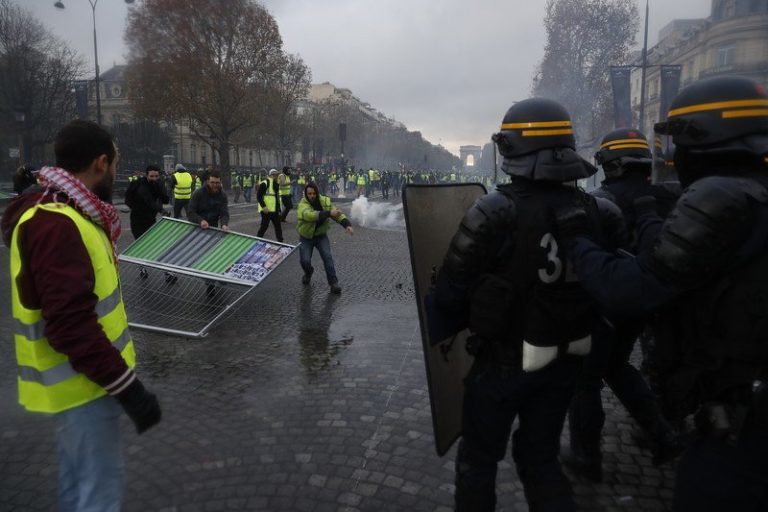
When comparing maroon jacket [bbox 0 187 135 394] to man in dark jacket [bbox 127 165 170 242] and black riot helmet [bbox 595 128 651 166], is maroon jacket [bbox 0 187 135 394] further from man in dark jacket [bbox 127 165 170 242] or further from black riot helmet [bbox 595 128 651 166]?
man in dark jacket [bbox 127 165 170 242]

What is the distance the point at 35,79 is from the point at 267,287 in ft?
113

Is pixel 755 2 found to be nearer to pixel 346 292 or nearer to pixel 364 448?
pixel 346 292

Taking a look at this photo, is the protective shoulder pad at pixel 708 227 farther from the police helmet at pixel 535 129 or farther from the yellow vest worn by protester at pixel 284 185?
the yellow vest worn by protester at pixel 284 185

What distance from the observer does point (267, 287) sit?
8.12 metres

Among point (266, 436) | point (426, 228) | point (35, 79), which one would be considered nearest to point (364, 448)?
point (266, 436)

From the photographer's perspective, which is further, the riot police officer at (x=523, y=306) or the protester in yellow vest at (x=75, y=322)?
the riot police officer at (x=523, y=306)

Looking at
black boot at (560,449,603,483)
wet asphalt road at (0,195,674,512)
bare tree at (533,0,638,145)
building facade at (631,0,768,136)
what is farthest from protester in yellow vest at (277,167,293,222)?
building facade at (631,0,768,136)

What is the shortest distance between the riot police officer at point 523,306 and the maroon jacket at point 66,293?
123cm

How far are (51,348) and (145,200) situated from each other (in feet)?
22.8

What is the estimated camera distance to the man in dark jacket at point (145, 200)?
8.36 m

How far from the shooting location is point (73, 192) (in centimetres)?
194

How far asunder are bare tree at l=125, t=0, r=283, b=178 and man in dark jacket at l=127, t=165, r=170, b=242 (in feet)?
88.2

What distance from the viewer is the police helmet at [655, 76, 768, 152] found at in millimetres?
1630

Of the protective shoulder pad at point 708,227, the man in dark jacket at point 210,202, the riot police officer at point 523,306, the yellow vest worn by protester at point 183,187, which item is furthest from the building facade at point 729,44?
the protective shoulder pad at point 708,227
